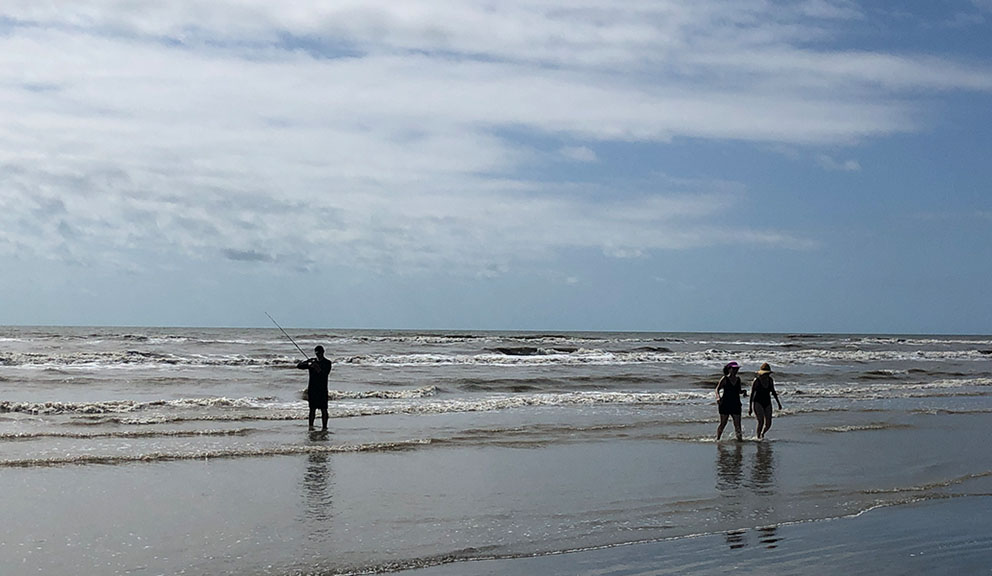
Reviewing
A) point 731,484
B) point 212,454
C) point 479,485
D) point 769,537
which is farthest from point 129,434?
point 769,537

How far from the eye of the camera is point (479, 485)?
37.6 ft

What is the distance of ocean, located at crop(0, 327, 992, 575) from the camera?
804 cm

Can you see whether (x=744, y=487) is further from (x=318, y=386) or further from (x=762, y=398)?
(x=318, y=386)

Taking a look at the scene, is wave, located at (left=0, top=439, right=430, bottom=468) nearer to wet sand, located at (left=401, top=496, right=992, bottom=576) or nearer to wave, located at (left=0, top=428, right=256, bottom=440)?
wave, located at (left=0, top=428, right=256, bottom=440)

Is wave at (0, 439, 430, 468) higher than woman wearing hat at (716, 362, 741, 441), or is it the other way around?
woman wearing hat at (716, 362, 741, 441)

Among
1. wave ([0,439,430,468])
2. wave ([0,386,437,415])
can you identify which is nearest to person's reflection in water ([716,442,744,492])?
wave ([0,439,430,468])

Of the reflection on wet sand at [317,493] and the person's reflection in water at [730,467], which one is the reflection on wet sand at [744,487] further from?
the reflection on wet sand at [317,493]

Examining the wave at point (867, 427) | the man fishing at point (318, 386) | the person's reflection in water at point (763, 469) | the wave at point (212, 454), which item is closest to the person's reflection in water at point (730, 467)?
the person's reflection in water at point (763, 469)

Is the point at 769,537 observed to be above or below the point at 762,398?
below

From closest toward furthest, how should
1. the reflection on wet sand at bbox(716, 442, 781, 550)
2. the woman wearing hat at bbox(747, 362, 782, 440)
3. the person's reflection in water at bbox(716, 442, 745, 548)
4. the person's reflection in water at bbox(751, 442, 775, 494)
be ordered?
the reflection on wet sand at bbox(716, 442, 781, 550), the person's reflection in water at bbox(716, 442, 745, 548), the person's reflection in water at bbox(751, 442, 775, 494), the woman wearing hat at bbox(747, 362, 782, 440)

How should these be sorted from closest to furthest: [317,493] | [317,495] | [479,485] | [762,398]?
[317,495]
[317,493]
[479,485]
[762,398]

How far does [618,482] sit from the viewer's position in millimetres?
11820

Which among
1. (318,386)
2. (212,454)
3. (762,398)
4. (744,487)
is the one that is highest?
(318,386)

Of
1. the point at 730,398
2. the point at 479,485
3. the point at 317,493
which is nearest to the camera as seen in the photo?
the point at 317,493
